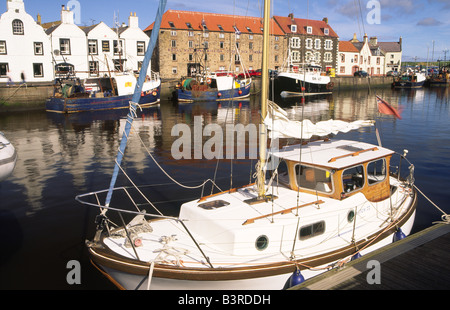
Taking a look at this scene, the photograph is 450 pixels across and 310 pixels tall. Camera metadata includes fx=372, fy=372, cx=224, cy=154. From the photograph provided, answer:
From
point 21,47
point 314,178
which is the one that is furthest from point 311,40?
point 314,178

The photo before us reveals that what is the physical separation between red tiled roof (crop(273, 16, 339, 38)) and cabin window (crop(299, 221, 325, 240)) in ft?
233

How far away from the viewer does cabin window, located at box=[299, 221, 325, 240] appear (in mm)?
8805

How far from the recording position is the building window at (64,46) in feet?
172

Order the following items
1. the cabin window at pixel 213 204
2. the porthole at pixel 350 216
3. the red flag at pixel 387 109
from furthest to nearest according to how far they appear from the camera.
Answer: the red flag at pixel 387 109 → the porthole at pixel 350 216 → the cabin window at pixel 213 204

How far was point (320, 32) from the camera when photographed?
81.3 m

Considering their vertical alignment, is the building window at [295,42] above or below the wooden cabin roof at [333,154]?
above

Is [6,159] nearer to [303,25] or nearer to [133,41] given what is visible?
[133,41]

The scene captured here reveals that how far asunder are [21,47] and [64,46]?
5962mm

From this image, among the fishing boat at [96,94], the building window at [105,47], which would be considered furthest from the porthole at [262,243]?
the building window at [105,47]

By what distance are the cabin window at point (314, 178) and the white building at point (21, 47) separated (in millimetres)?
48837

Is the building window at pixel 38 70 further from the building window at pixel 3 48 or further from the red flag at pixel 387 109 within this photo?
the red flag at pixel 387 109

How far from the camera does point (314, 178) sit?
992 cm
